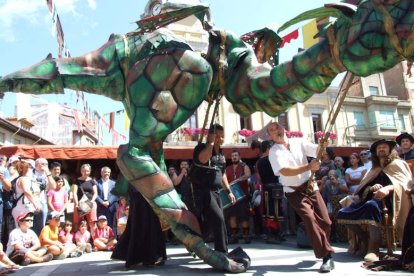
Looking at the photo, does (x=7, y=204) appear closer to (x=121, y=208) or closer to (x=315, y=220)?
(x=121, y=208)

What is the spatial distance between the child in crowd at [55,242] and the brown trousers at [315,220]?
3.65 metres

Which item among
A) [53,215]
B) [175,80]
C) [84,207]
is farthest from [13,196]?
[175,80]

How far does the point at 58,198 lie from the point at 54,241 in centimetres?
103

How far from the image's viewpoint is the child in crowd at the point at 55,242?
561 cm

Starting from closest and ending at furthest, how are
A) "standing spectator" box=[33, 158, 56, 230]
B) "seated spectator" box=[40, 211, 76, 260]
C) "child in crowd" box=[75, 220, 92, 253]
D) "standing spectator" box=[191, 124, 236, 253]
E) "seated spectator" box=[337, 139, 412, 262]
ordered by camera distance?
"standing spectator" box=[191, 124, 236, 253]
"seated spectator" box=[337, 139, 412, 262]
"seated spectator" box=[40, 211, 76, 260]
"standing spectator" box=[33, 158, 56, 230]
"child in crowd" box=[75, 220, 92, 253]

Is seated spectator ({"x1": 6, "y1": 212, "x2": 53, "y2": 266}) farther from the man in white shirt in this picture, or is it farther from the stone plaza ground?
the man in white shirt

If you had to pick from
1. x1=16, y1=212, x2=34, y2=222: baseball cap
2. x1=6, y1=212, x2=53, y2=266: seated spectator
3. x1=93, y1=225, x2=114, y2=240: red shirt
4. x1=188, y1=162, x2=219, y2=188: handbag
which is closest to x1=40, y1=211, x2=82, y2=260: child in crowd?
x1=6, y1=212, x2=53, y2=266: seated spectator

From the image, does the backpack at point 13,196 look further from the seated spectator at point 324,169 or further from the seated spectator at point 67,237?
the seated spectator at point 324,169

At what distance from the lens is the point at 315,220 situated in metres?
3.90

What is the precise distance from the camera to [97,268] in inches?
165

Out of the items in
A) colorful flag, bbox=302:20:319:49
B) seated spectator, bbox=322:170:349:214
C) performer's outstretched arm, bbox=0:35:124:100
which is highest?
colorful flag, bbox=302:20:319:49

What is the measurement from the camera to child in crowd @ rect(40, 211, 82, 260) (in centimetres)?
561

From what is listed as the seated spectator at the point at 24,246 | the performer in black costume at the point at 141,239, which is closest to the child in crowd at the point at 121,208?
the seated spectator at the point at 24,246

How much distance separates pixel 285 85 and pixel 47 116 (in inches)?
1286
